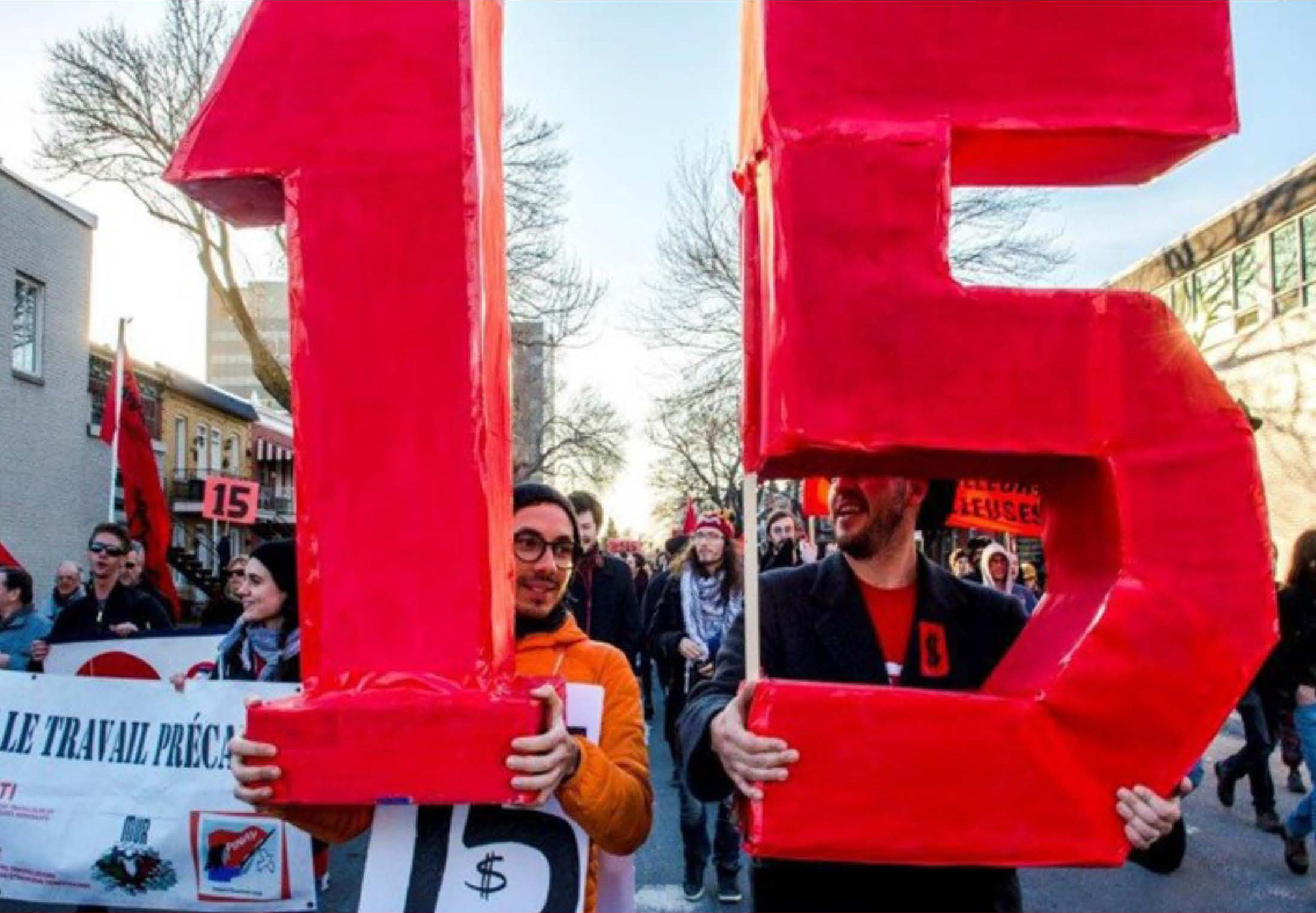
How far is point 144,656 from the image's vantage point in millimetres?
5984

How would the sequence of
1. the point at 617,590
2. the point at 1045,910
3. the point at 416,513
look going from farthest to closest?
the point at 617,590 < the point at 1045,910 < the point at 416,513

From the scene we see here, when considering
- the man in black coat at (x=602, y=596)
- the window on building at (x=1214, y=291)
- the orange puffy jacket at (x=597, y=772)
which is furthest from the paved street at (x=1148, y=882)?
the window on building at (x=1214, y=291)

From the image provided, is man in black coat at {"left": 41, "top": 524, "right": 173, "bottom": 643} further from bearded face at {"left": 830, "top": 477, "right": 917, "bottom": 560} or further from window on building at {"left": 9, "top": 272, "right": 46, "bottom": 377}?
window on building at {"left": 9, "top": 272, "right": 46, "bottom": 377}

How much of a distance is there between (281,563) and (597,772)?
316cm

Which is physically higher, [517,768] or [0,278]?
[0,278]

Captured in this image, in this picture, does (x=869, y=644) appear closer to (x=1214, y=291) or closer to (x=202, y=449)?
(x=1214, y=291)

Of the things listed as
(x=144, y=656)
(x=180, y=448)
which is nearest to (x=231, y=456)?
(x=180, y=448)

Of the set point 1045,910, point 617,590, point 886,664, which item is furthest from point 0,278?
point 886,664

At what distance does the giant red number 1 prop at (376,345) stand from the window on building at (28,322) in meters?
21.5

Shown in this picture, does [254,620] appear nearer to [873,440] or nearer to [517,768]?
[517,768]

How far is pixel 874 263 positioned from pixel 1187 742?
35.7 inches

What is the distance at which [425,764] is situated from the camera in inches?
70.0

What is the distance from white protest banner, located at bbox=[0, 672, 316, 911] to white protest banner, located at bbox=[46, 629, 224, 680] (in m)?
0.74

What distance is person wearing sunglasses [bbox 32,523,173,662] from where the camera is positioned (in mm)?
6828
